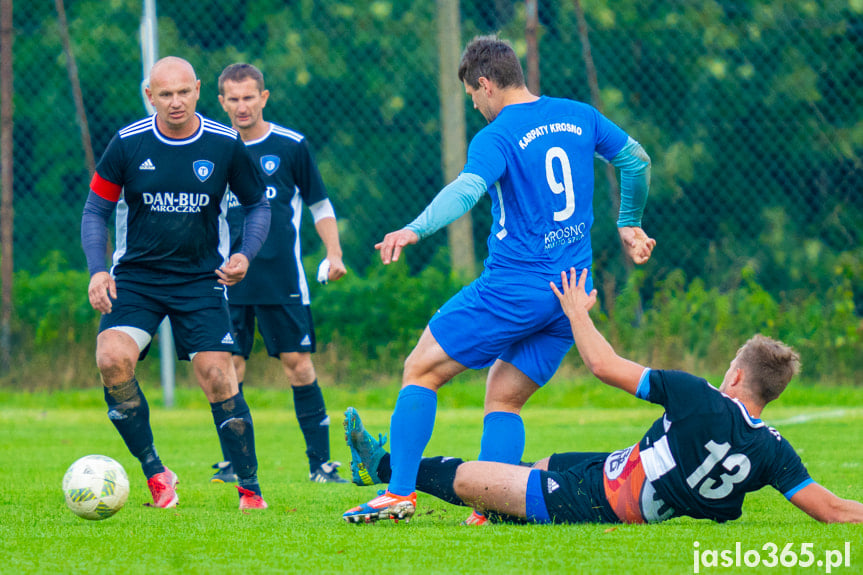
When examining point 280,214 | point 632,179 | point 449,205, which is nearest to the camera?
point 449,205

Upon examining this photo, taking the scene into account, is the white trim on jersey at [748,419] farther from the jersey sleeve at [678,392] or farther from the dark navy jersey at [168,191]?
the dark navy jersey at [168,191]

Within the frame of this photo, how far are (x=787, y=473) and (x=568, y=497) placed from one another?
2.84 ft

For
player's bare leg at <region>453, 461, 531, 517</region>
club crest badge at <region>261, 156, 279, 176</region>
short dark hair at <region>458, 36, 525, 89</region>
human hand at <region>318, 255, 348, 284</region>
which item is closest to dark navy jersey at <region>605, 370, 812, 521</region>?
player's bare leg at <region>453, 461, 531, 517</region>

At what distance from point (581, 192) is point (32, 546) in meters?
2.61

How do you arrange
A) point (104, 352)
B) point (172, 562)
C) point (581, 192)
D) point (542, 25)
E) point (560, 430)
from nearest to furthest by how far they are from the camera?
point (172, 562), point (581, 192), point (104, 352), point (560, 430), point (542, 25)

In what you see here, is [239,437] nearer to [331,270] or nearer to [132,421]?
[132,421]

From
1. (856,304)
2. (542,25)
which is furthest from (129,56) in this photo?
(856,304)

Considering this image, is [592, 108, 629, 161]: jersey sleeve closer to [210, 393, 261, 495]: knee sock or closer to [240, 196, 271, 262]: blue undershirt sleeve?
[240, 196, 271, 262]: blue undershirt sleeve

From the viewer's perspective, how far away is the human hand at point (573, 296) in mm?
4414

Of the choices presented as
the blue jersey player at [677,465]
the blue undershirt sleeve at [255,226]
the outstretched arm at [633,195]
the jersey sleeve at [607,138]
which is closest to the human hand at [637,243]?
the outstretched arm at [633,195]

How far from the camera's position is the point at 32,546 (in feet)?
12.9

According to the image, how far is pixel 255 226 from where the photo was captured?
17.9ft

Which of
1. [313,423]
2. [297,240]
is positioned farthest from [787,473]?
[297,240]

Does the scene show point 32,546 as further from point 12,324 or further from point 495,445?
point 12,324
